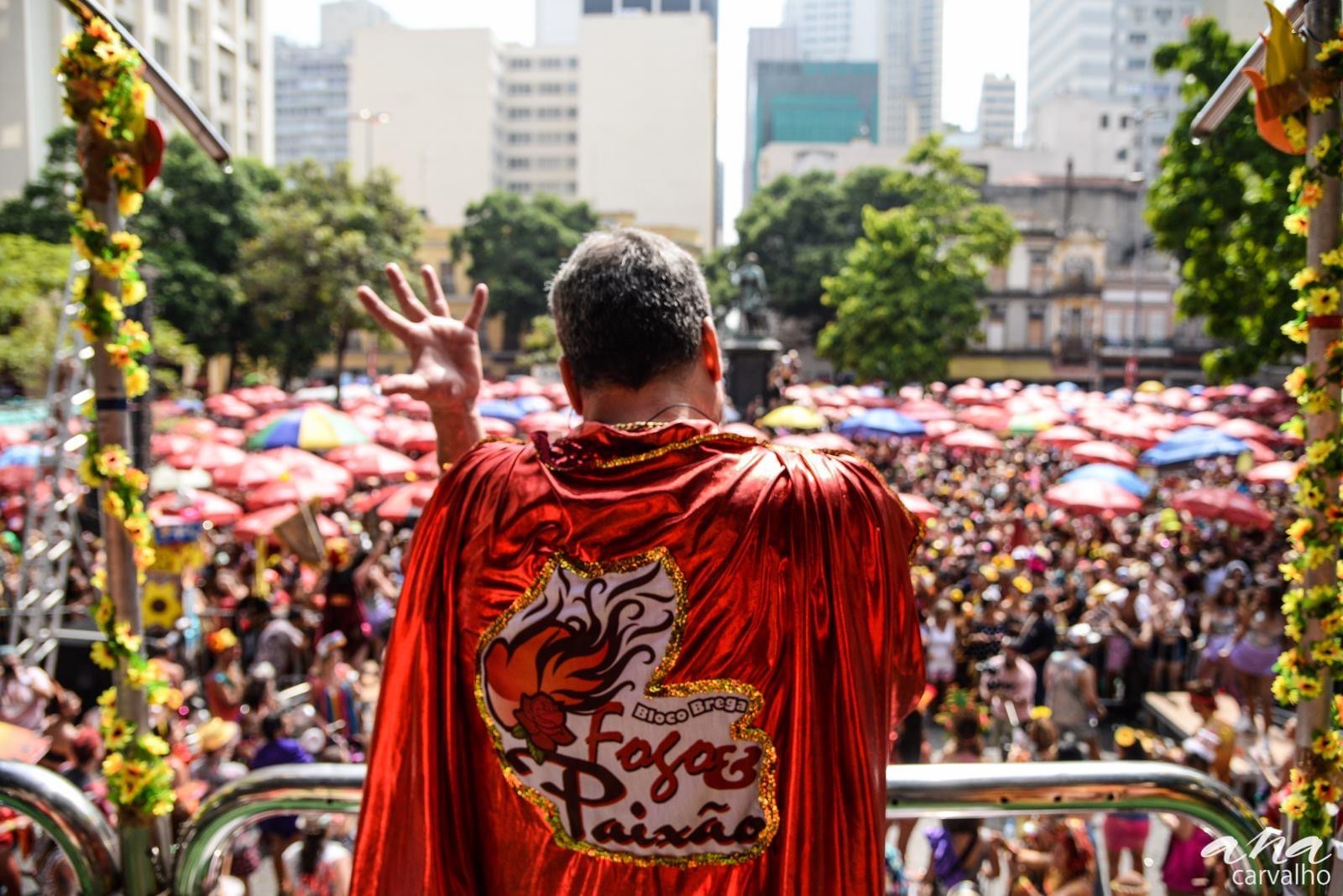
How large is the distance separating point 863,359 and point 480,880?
36745 mm

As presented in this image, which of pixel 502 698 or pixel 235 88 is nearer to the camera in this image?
pixel 502 698

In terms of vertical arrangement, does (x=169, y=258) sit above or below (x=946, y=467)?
above

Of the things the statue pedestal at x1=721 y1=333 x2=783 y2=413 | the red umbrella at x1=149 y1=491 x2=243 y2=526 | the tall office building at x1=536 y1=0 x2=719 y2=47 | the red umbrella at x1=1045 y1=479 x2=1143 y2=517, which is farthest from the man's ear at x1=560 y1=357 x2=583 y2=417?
the tall office building at x1=536 y1=0 x2=719 y2=47

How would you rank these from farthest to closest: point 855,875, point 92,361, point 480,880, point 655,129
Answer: point 655,129 < point 92,361 < point 480,880 < point 855,875

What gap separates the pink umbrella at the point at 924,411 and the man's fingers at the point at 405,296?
2221 centimetres

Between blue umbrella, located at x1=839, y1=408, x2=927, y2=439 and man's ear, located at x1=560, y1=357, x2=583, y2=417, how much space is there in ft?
63.3

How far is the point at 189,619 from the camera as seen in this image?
32.7 feet

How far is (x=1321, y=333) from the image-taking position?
8.27 feet

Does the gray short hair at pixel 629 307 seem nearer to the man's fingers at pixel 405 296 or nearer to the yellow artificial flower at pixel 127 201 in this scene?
the man's fingers at pixel 405 296

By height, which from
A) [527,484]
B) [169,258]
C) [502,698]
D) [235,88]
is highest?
[235,88]

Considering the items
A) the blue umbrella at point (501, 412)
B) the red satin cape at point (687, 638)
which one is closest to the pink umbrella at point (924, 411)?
the blue umbrella at point (501, 412)

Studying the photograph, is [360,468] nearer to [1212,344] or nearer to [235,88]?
[235,88]

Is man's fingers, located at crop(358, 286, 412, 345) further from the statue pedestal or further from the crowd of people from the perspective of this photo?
the statue pedestal

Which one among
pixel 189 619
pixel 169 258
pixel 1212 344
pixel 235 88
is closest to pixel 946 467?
pixel 189 619
